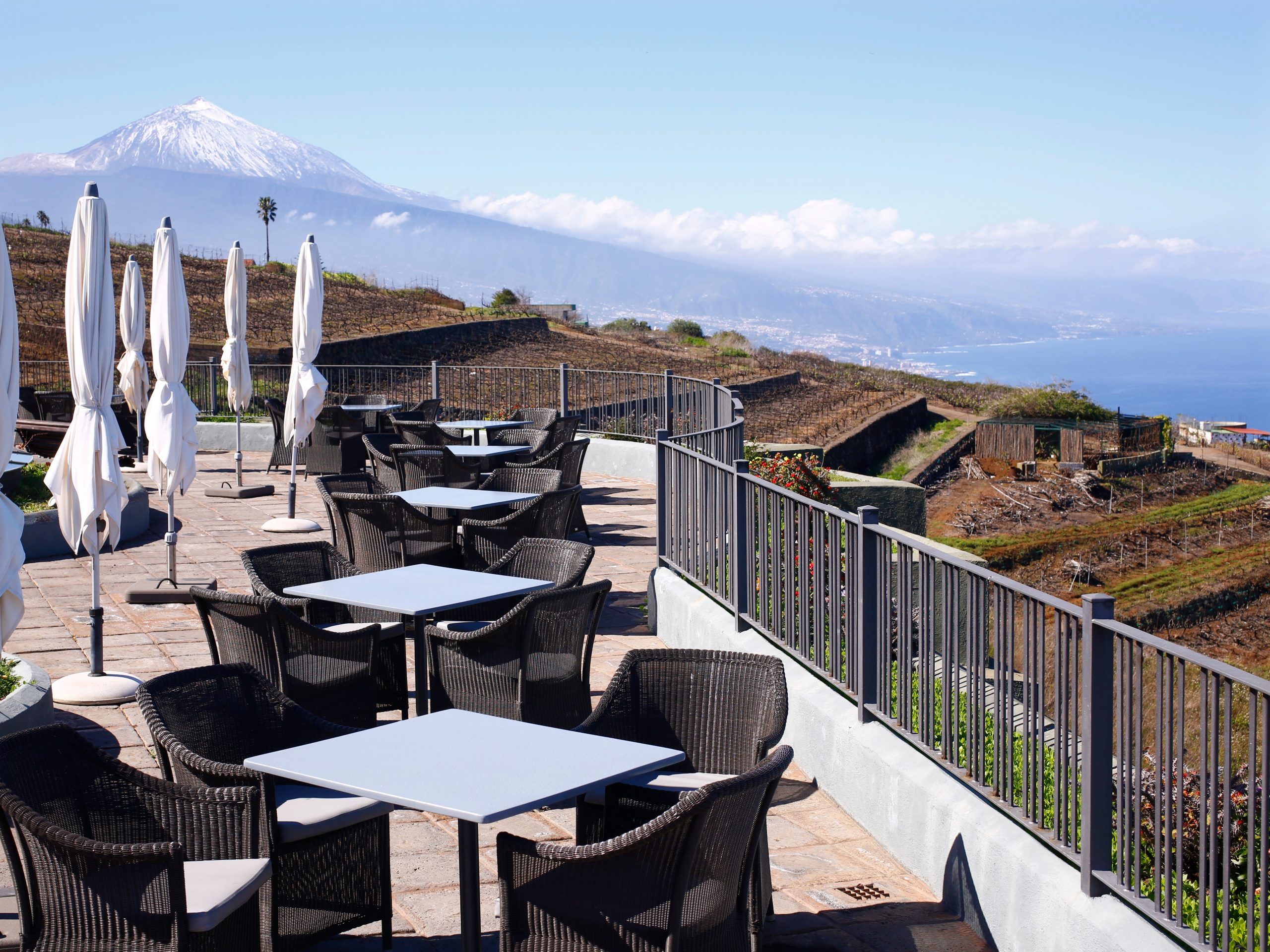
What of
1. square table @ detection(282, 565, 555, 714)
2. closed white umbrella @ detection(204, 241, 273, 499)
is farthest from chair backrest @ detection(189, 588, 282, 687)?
closed white umbrella @ detection(204, 241, 273, 499)

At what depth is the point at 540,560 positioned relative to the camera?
635cm

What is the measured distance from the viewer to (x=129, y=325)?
13.9m

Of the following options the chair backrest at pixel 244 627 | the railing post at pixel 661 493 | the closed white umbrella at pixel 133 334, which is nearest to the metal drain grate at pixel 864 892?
the chair backrest at pixel 244 627

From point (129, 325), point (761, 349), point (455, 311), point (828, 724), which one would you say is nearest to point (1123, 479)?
point (761, 349)

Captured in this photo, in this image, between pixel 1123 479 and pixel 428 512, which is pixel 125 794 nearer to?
pixel 428 512

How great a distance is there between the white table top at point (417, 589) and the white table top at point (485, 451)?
15.2 feet

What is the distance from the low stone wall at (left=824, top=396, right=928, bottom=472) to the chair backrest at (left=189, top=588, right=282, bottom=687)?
28293 millimetres

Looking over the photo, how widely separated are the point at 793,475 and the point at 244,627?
21.6ft

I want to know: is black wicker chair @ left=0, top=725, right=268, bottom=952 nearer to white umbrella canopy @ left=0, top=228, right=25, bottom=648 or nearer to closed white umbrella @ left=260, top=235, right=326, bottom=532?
white umbrella canopy @ left=0, top=228, right=25, bottom=648

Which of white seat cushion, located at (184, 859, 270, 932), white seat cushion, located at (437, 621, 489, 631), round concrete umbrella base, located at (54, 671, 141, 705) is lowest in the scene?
round concrete umbrella base, located at (54, 671, 141, 705)

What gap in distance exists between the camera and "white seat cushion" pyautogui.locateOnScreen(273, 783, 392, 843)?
3418 mm

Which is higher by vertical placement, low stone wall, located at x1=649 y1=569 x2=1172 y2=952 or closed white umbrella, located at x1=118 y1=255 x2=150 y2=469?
closed white umbrella, located at x1=118 y1=255 x2=150 y2=469

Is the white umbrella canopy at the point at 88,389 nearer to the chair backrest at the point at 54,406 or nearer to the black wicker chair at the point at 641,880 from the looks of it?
the black wicker chair at the point at 641,880

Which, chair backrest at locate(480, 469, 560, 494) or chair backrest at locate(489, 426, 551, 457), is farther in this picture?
chair backrest at locate(489, 426, 551, 457)
